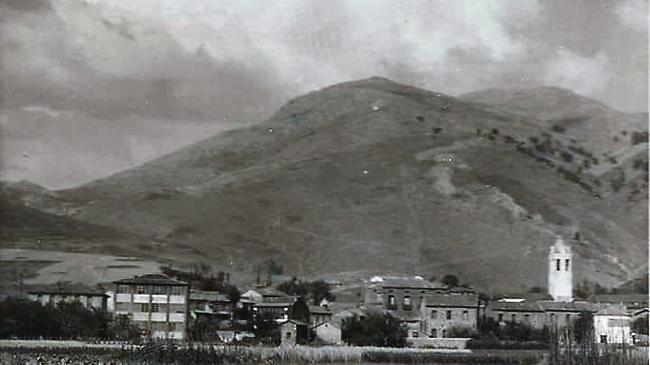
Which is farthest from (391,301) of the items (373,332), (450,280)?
(450,280)

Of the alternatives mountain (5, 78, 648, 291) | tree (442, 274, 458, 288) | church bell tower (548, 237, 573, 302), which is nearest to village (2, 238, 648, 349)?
church bell tower (548, 237, 573, 302)

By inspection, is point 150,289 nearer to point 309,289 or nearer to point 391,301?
point 391,301

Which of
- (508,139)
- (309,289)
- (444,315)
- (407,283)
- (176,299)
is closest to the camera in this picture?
(176,299)

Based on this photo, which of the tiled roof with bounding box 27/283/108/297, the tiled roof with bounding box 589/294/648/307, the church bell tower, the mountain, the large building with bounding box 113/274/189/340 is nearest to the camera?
the large building with bounding box 113/274/189/340

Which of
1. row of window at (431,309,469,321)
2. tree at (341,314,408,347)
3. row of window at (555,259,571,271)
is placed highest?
row of window at (555,259,571,271)

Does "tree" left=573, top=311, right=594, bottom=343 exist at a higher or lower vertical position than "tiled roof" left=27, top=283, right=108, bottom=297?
lower

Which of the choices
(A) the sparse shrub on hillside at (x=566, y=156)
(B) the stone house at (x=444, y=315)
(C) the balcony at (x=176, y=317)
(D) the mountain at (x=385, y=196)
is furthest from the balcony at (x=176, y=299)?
(A) the sparse shrub on hillside at (x=566, y=156)

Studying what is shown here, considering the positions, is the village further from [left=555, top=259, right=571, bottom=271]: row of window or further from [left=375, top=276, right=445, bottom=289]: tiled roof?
[left=555, top=259, right=571, bottom=271]: row of window
